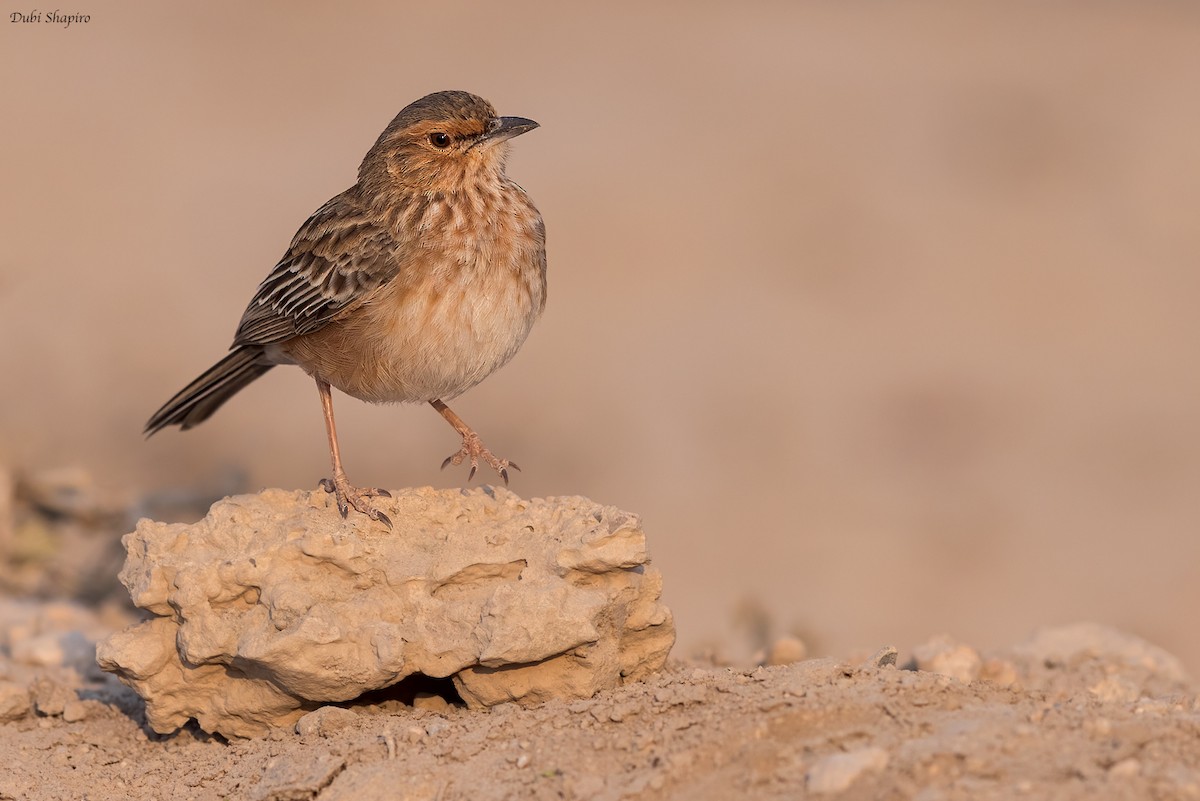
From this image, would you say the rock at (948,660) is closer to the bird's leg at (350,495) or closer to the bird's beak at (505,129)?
the bird's leg at (350,495)

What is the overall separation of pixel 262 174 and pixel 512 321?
12010 mm

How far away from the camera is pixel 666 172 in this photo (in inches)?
716

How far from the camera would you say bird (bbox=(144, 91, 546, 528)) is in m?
6.59

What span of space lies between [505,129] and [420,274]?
2.79ft

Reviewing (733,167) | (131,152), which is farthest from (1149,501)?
(131,152)

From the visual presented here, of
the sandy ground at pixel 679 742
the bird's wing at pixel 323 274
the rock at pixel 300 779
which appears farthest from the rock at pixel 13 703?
the bird's wing at pixel 323 274

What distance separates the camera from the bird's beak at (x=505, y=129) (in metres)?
6.93

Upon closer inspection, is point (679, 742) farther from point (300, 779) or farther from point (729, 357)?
point (729, 357)

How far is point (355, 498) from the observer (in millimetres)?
6230

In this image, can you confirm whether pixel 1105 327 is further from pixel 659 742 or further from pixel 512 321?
pixel 659 742

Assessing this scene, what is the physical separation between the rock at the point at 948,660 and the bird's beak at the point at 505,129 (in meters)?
3.19

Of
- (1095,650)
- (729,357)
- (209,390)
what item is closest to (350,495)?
(209,390)

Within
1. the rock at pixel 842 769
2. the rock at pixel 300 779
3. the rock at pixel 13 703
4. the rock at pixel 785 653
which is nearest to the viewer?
the rock at pixel 842 769
